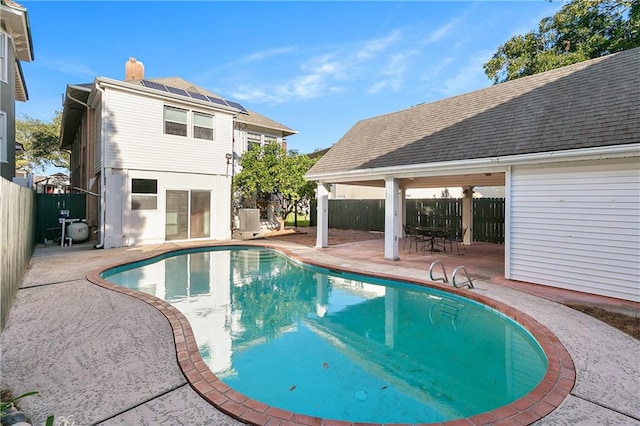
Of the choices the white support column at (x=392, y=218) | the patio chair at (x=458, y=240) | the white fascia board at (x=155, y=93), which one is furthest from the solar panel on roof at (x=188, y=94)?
the patio chair at (x=458, y=240)

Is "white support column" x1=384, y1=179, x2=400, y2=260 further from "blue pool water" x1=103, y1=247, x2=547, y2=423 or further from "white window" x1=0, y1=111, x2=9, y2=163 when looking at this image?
"white window" x1=0, y1=111, x2=9, y2=163

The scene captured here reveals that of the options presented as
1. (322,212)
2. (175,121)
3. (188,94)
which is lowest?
(322,212)

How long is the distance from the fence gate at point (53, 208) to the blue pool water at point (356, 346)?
7944mm

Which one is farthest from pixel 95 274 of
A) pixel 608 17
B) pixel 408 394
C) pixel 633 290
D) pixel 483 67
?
pixel 608 17

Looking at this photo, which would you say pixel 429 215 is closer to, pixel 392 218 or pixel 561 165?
pixel 392 218

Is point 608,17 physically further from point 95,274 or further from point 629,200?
point 95,274

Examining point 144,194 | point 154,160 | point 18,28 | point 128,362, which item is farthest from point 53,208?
point 128,362

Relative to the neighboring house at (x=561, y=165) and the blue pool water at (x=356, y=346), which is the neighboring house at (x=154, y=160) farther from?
the neighboring house at (x=561, y=165)

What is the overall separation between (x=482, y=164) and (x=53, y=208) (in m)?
16.7

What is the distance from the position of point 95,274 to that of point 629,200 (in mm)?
11327

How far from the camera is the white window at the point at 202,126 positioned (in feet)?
44.5

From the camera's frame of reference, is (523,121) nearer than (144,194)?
Yes

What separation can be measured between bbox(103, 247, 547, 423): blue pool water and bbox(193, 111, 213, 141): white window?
7.30 meters

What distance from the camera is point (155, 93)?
1212 centimetres
